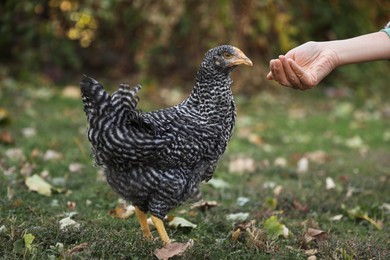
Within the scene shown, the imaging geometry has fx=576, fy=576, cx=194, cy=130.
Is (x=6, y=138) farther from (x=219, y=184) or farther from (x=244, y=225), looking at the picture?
(x=244, y=225)

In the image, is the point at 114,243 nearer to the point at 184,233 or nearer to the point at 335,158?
the point at 184,233

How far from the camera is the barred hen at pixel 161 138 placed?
3.00 m

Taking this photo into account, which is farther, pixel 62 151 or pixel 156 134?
pixel 62 151

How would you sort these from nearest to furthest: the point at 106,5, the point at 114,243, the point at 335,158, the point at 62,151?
the point at 114,243 < the point at 62,151 < the point at 335,158 < the point at 106,5

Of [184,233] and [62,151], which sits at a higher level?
[62,151]

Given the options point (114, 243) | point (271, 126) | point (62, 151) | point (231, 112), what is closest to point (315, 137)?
point (271, 126)

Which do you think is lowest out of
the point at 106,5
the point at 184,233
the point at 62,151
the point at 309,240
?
the point at 309,240

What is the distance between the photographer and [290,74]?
9.61 feet

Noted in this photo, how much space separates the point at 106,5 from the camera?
27.0 ft

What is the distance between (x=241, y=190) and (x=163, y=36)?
4.81 metres

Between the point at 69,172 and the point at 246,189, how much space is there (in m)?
1.49

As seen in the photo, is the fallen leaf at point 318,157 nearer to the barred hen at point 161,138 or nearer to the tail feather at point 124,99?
the barred hen at point 161,138

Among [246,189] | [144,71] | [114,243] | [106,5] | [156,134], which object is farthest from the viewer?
[144,71]

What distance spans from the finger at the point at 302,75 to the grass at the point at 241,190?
0.88 m
